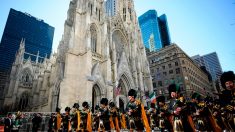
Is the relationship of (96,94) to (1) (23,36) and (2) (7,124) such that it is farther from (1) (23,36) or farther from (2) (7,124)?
(1) (23,36)

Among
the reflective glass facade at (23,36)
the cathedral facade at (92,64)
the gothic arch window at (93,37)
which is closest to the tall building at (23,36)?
the reflective glass facade at (23,36)

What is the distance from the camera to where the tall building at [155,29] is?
13262 cm

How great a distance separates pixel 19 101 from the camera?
126 ft

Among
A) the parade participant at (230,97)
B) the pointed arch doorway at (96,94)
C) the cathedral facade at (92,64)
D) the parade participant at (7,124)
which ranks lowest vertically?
the parade participant at (7,124)

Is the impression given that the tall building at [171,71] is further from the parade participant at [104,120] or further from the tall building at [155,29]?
the tall building at [155,29]

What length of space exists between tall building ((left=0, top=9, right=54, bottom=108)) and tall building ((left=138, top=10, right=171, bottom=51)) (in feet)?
276

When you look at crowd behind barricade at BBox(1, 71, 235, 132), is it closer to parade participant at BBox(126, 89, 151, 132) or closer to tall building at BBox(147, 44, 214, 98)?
parade participant at BBox(126, 89, 151, 132)

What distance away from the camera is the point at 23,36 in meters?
112

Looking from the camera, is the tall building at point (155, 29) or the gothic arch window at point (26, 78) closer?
the gothic arch window at point (26, 78)

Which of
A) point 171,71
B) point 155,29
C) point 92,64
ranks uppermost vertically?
point 155,29

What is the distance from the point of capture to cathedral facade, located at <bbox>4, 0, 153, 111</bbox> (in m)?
23.8

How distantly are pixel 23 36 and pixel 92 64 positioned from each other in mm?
109036

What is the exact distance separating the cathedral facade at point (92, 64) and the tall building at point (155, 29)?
9309 centimetres

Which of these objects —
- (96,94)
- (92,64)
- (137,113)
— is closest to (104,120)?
(137,113)
